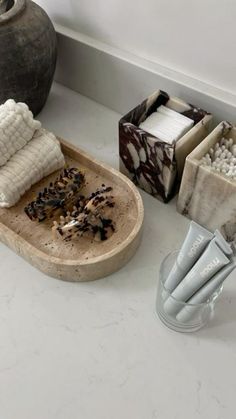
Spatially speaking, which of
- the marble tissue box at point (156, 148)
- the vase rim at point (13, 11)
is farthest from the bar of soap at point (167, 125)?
the vase rim at point (13, 11)

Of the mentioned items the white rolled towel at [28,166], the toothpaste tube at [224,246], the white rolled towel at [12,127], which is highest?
the toothpaste tube at [224,246]

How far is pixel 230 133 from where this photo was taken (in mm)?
516

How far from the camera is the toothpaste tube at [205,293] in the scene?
37cm

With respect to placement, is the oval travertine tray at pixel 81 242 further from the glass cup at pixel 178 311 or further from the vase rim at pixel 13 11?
the vase rim at pixel 13 11

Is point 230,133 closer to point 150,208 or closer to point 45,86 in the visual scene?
point 150,208

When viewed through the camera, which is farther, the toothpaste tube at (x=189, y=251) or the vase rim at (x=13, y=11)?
Result: the vase rim at (x=13, y=11)

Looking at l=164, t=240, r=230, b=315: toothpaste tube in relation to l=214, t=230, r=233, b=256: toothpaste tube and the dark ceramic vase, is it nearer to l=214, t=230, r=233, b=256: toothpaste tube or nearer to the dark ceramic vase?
A: l=214, t=230, r=233, b=256: toothpaste tube

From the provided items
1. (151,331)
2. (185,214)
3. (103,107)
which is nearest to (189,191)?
(185,214)

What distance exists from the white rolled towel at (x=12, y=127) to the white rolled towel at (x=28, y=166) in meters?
0.01

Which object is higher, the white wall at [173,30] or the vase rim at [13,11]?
the white wall at [173,30]

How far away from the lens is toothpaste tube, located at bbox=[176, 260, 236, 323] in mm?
369

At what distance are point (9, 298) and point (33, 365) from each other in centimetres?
9

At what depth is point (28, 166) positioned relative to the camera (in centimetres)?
55

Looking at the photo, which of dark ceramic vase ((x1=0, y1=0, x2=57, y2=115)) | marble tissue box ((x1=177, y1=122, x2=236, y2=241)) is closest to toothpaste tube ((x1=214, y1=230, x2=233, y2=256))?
marble tissue box ((x1=177, y1=122, x2=236, y2=241))
